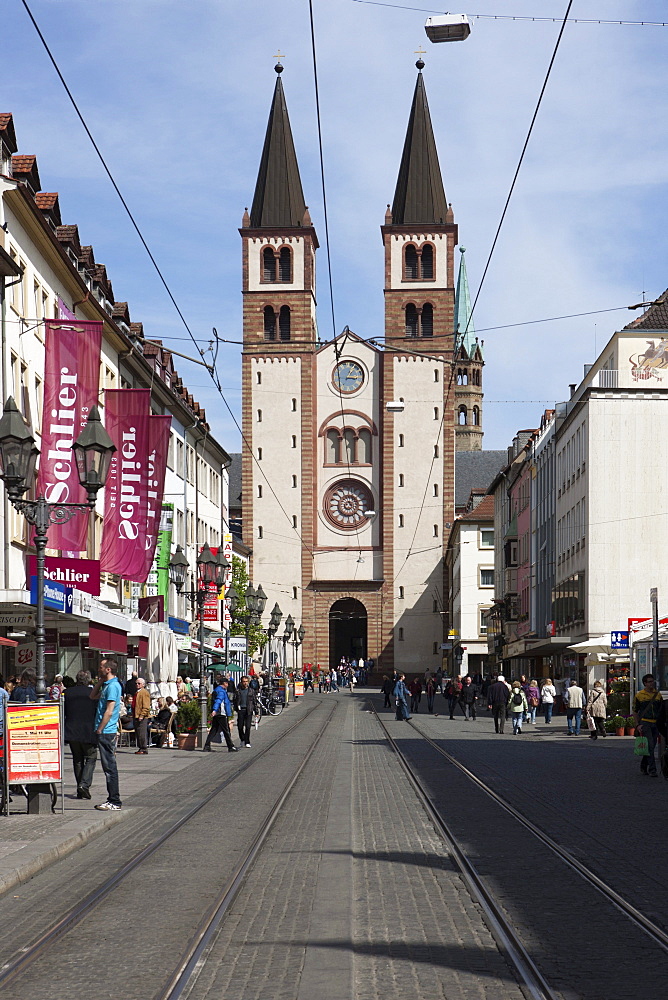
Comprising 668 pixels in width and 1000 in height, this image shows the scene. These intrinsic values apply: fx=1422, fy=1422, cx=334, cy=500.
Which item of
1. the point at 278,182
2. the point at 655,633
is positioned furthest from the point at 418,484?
the point at 655,633

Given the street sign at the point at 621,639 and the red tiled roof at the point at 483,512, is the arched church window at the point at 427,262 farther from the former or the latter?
the street sign at the point at 621,639

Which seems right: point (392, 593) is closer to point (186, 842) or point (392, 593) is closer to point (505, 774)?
point (505, 774)

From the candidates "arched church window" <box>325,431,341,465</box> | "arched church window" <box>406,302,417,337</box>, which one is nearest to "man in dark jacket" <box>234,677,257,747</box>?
"arched church window" <box>325,431,341,465</box>

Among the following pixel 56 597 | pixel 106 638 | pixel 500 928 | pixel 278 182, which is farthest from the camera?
pixel 278 182

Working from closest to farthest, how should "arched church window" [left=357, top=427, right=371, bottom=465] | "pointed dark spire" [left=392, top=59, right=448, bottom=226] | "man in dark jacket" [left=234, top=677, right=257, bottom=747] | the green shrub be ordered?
"man in dark jacket" [left=234, top=677, right=257, bottom=747] → the green shrub → "arched church window" [left=357, top=427, right=371, bottom=465] → "pointed dark spire" [left=392, top=59, right=448, bottom=226]

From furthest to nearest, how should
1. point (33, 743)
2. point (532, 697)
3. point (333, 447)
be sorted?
point (333, 447) < point (532, 697) < point (33, 743)

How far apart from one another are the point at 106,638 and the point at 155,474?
14.8 ft

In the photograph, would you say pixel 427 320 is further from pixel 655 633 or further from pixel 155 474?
pixel 655 633

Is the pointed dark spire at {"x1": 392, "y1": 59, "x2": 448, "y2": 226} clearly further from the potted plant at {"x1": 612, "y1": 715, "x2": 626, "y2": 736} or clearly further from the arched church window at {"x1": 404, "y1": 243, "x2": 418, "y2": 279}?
the potted plant at {"x1": 612, "y1": 715, "x2": 626, "y2": 736}

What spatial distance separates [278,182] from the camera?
89062 millimetres

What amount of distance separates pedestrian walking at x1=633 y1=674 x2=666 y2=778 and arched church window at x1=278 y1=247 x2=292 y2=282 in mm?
71839

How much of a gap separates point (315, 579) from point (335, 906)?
255 ft

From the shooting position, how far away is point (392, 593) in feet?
283

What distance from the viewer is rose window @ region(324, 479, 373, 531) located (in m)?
87.3
